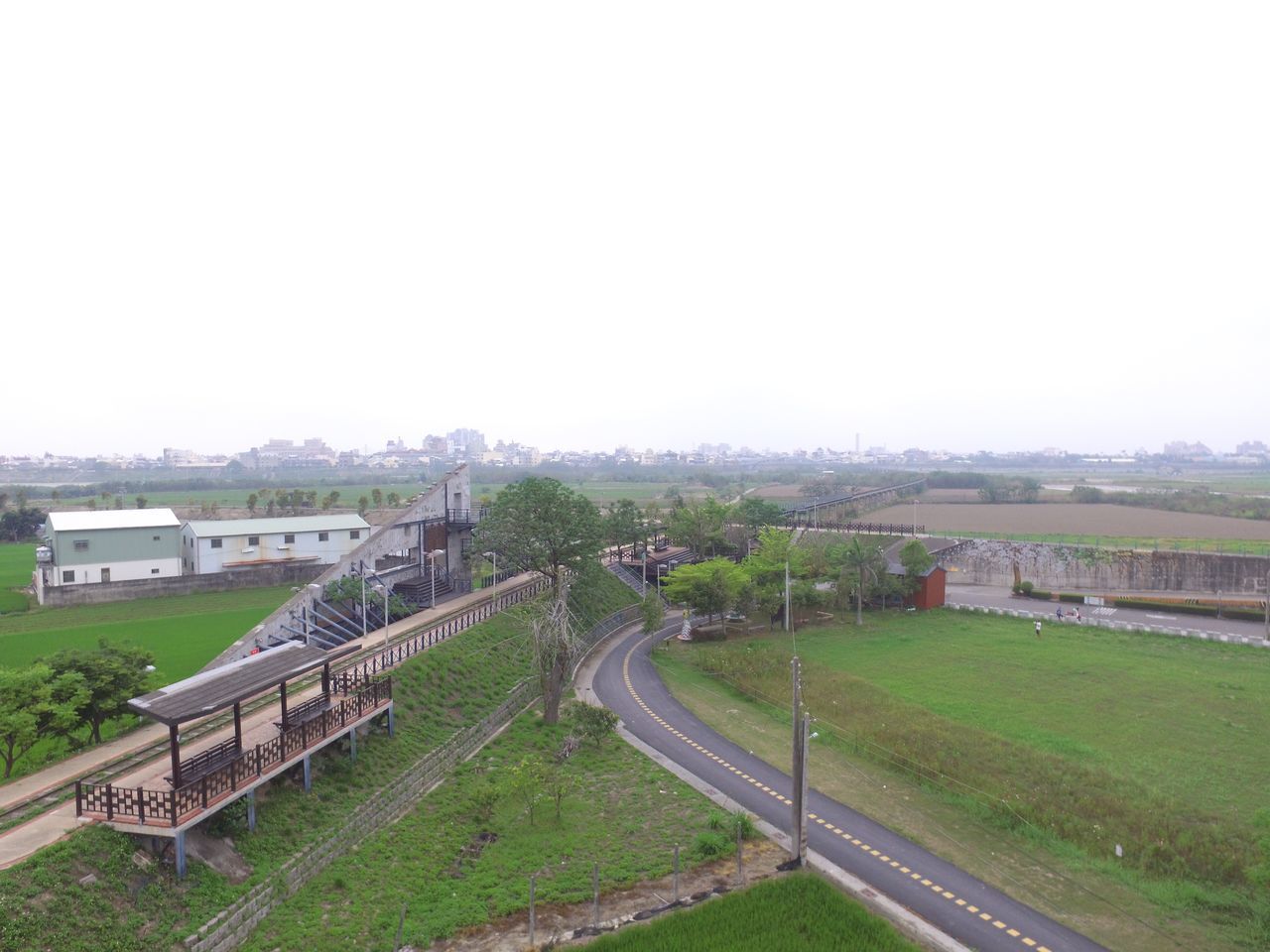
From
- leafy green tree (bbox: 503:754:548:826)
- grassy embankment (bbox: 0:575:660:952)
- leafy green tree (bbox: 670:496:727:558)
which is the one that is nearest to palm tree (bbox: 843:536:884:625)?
leafy green tree (bbox: 670:496:727:558)

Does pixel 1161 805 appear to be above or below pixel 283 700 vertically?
below

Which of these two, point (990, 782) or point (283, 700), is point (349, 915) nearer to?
point (283, 700)

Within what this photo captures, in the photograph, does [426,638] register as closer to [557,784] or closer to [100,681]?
[100,681]

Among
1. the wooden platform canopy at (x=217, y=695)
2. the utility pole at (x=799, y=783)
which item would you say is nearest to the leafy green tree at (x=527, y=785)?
the wooden platform canopy at (x=217, y=695)

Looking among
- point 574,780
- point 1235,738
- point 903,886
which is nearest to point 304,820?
point 574,780

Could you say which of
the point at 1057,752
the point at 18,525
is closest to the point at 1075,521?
the point at 1057,752

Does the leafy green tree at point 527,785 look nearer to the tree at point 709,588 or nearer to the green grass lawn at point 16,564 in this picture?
the tree at point 709,588

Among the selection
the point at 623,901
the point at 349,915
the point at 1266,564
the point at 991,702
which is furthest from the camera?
the point at 1266,564
